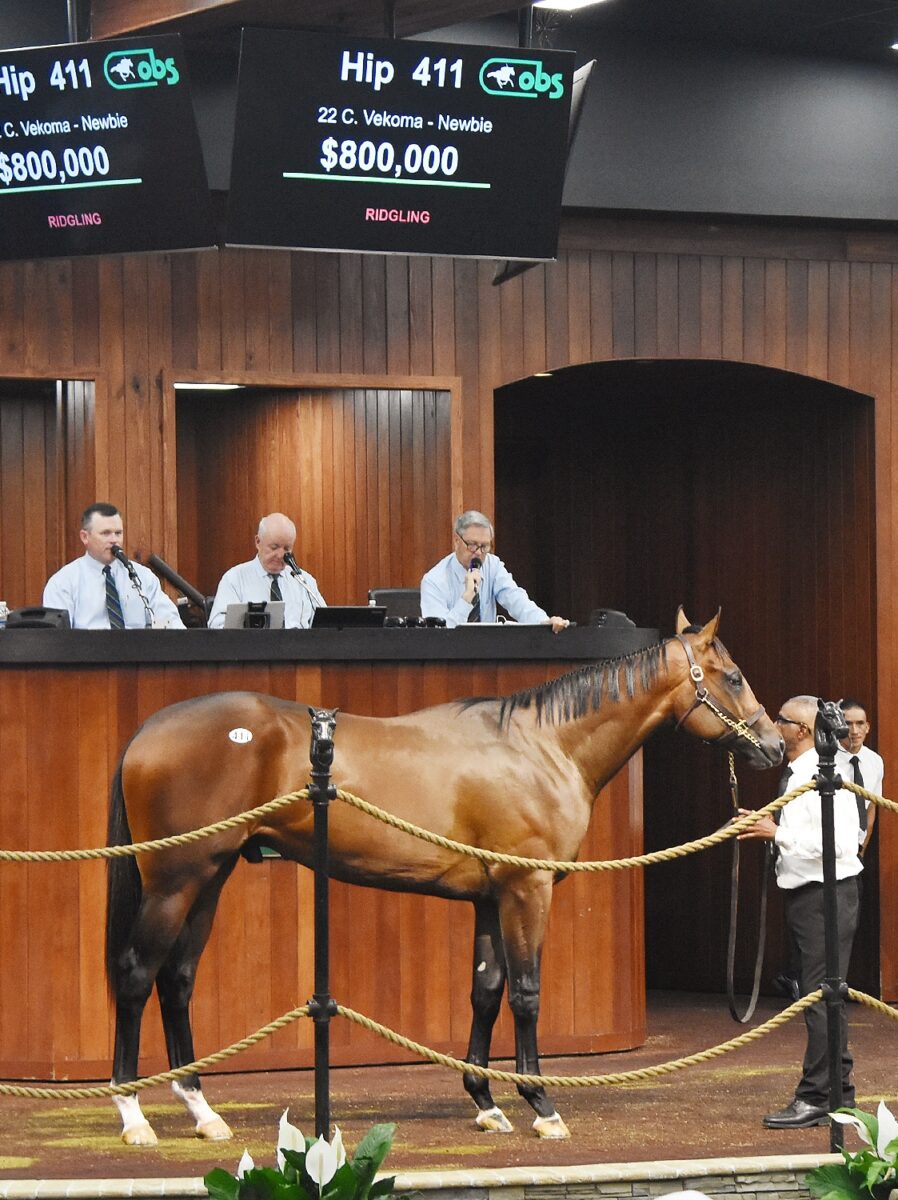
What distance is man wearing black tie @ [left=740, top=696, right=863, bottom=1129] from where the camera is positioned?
5.70 meters

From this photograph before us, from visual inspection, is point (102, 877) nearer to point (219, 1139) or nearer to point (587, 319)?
point (219, 1139)

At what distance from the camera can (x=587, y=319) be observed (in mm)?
8977

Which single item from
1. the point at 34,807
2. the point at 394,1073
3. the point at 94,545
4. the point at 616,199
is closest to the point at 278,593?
the point at 94,545

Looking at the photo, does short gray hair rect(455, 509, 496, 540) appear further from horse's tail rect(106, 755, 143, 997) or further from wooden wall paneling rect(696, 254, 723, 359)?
horse's tail rect(106, 755, 143, 997)

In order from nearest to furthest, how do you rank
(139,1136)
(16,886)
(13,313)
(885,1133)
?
(885,1133), (139,1136), (16,886), (13,313)

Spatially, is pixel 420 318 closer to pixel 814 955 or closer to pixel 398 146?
pixel 398 146

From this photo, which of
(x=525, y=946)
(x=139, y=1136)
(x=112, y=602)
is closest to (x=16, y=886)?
(x=112, y=602)

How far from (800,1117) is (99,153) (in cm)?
437

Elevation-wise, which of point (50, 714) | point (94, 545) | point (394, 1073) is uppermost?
point (94, 545)

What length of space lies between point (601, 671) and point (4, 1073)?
2.55 m

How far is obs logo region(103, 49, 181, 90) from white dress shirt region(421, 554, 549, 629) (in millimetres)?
2160

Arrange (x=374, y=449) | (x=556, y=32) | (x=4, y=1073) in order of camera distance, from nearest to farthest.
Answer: (x=4, y=1073), (x=556, y=32), (x=374, y=449)

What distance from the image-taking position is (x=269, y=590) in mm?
7676

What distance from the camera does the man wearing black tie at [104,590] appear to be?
7086mm
